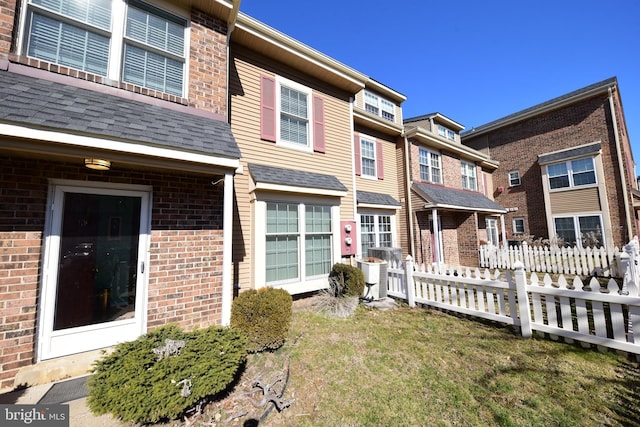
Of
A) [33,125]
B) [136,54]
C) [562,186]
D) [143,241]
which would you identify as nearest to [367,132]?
[136,54]

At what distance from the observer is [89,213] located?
3.65 metres

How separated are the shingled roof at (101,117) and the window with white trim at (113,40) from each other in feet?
1.75

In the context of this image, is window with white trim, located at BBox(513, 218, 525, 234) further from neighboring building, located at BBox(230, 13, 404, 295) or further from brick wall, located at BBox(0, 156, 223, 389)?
brick wall, located at BBox(0, 156, 223, 389)

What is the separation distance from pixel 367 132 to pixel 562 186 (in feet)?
44.4

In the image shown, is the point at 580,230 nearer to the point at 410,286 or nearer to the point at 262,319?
the point at 410,286

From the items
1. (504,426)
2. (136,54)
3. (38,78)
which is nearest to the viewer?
(504,426)

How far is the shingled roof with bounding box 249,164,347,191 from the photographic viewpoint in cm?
562

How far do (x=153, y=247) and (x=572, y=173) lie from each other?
67.4 ft

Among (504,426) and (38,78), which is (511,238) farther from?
(38,78)

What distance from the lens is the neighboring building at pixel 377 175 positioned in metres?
9.43

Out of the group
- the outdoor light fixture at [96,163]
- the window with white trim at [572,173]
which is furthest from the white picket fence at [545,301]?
the window with white trim at [572,173]

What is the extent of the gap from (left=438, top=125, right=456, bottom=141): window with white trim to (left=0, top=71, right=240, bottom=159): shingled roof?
13707mm

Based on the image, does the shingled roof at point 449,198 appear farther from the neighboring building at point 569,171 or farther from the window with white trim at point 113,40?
the window with white trim at point 113,40

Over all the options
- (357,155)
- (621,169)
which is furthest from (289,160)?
(621,169)
